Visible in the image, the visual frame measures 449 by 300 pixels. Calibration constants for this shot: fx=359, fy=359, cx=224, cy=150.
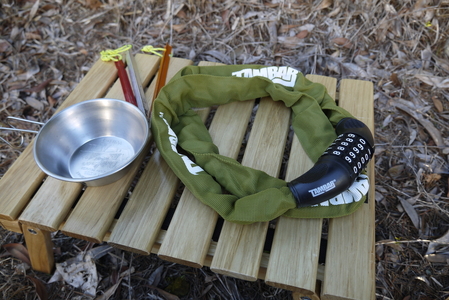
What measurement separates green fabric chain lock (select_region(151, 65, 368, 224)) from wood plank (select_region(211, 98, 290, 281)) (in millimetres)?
52

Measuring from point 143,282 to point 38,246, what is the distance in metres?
0.39

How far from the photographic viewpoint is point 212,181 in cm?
108

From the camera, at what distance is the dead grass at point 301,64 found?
1.34 metres

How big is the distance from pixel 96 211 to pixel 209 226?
1.14 feet

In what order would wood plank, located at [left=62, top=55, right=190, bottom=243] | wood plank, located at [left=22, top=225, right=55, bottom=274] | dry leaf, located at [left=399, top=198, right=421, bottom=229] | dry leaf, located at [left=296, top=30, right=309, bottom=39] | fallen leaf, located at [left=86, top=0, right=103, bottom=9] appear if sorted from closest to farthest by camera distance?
wood plank, located at [left=62, top=55, right=190, bottom=243] < wood plank, located at [left=22, top=225, right=55, bottom=274] < dry leaf, located at [left=399, top=198, right=421, bottom=229] < dry leaf, located at [left=296, top=30, right=309, bottom=39] < fallen leaf, located at [left=86, top=0, right=103, bottom=9]

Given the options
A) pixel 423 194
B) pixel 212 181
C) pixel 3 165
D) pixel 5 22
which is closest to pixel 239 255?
pixel 212 181

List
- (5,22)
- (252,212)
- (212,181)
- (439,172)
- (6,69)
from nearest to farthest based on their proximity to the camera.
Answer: (252,212)
(212,181)
(439,172)
(6,69)
(5,22)

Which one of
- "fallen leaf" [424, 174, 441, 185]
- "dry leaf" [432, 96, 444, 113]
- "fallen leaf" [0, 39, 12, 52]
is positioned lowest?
"fallen leaf" [424, 174, 441, 185]

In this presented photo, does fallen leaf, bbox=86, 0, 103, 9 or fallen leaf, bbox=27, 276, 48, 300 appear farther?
fallen leaf, bbox=86, 0, 103, 9

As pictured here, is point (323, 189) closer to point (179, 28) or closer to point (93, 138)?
point (93, 138)

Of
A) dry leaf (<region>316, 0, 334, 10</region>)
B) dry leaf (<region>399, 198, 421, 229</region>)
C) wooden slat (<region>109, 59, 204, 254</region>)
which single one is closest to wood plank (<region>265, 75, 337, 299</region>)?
wooden slat (<region>109, 59, 204, 254</region>)

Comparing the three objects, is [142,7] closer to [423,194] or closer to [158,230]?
[158,230]

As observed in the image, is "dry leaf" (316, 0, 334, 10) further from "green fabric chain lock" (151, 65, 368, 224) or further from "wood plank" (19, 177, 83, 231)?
"wood plank" (19, 177, 83, 231)

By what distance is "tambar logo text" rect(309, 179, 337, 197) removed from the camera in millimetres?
954
